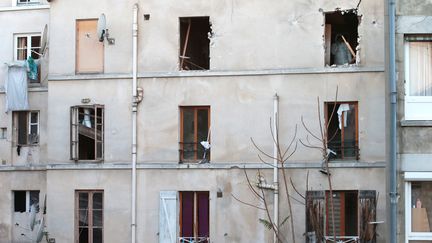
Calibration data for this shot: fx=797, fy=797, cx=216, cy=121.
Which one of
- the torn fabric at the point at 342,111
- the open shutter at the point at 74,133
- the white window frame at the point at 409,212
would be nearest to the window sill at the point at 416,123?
the white window frame at the point at 409,212

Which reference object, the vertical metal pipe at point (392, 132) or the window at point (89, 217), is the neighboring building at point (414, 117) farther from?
the window at point (89, 217)

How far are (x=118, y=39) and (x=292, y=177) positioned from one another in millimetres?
7254

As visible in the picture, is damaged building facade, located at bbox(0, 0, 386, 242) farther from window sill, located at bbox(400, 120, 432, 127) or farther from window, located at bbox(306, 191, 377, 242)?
window sill, located at bbox(400, 120, 432, 127)

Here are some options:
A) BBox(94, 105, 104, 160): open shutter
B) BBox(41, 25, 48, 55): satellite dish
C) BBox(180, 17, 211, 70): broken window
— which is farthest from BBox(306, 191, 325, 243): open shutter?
BBox(41, 25, 48, 55): satellite dish

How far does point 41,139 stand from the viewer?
28.0m

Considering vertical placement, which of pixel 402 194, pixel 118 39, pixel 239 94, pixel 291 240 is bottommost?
pixel 291 240

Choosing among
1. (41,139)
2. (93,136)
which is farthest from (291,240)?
(41,139)

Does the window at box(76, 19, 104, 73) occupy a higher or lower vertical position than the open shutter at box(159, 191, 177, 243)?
higher

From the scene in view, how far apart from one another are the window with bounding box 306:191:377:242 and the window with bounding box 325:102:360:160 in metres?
1.29

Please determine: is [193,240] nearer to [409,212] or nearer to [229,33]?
[229,33]

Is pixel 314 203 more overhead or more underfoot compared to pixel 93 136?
more underfoot

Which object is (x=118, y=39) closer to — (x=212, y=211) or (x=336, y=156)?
(x=212, y=211)

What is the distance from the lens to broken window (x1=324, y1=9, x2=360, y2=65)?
82.8 ft

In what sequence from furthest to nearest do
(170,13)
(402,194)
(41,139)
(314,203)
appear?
(41,139) < (170,13) < (314,203) < (402,194)
